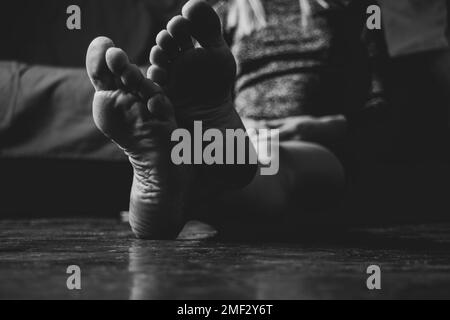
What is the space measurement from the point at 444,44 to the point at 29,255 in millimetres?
857

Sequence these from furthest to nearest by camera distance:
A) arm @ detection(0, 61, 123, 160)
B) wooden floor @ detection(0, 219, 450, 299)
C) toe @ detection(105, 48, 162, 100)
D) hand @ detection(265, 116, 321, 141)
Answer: arm @ detection(0, 61, 123, 160) < hand @ detection(265, 116, 321, 141) < toe @ detection(105, 48, 162, 100) < wooden floor @ detection(0, 219, 450, 299)

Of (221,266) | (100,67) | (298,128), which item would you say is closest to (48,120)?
(298,128)

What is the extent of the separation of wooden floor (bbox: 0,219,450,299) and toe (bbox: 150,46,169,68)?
22 centimetres

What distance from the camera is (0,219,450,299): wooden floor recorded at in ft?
1.70

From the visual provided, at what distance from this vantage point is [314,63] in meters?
1.31

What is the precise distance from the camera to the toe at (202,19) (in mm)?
821

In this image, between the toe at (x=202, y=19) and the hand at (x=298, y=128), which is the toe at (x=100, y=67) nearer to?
the toe at (x=202, y=19)

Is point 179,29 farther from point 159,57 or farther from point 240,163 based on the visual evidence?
point 240,163

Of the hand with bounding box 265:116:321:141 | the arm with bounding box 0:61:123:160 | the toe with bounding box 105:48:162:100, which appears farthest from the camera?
the arm with bounding box 0:61:123:160

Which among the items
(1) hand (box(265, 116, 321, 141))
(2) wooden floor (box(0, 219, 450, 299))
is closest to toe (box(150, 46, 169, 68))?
(2) wooden floor (box(0, 219, 450, 299))

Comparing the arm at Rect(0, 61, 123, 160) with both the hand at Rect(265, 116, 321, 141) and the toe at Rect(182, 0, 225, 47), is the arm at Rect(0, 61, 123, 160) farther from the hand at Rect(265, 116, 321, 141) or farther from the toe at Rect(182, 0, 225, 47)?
the toe at Rect(182, 0, 225, 47)

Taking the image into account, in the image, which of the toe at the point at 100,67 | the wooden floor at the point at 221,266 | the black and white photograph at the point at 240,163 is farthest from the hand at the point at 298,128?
the toe at the point at 100,67
